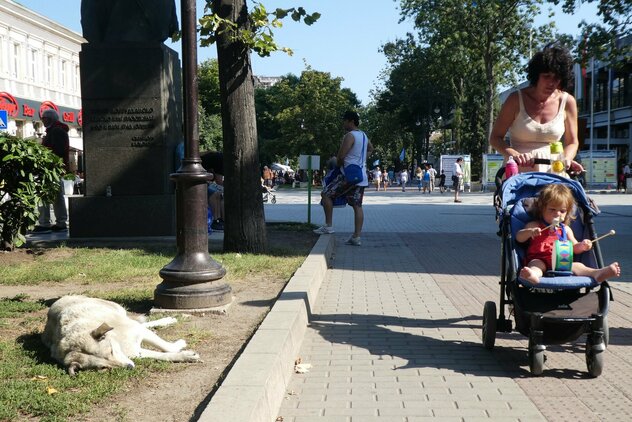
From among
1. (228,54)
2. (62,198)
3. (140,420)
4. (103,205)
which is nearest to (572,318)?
(140,420)

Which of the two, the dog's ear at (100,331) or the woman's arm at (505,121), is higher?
the woman's arm at (505,121)

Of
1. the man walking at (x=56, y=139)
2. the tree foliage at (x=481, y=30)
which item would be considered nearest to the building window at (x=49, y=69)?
the tree foliage at (x=481, y=30)

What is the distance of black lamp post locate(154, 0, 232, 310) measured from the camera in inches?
234

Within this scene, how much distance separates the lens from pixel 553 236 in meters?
4.77

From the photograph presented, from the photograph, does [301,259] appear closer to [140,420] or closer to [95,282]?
[95,282]

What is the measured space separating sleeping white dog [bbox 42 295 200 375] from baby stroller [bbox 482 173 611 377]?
2165 millimetres

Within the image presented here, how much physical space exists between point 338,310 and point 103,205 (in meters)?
5.51

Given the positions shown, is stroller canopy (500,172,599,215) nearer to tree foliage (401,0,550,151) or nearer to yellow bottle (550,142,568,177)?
yellow bottle (550,142,568,177)

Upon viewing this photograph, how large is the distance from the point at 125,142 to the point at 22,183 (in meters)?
2.10

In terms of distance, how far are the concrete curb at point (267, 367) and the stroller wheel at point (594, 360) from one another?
1.95m

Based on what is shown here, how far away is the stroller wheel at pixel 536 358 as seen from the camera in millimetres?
4469

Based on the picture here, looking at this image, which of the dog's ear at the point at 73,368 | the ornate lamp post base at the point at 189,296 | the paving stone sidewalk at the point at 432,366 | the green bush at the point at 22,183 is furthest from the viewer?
the green bush at the point at 22,183

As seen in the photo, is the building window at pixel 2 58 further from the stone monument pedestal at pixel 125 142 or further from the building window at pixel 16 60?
the stone monument pedestal at pixel 125 142

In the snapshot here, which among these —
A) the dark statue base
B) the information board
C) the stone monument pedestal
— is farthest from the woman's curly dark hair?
the information board
